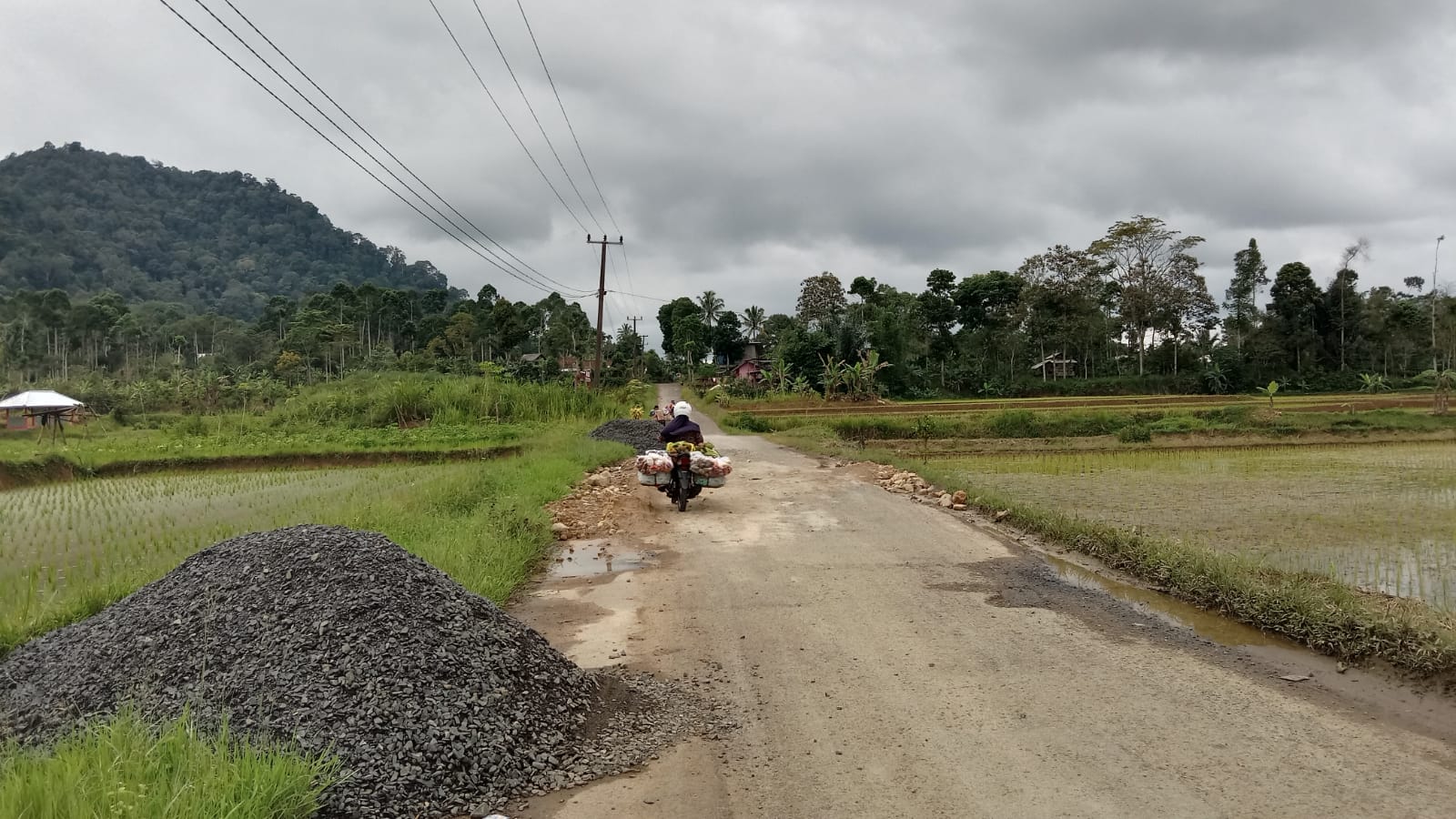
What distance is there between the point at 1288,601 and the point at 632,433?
1778 centimetres

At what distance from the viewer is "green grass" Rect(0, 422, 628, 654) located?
6.53 metres

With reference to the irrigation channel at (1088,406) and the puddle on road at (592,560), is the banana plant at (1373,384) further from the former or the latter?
the puddle on road at (592,560)

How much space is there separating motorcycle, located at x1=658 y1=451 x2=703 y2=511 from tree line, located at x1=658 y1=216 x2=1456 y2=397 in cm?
3231

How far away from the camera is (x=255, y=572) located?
465cm

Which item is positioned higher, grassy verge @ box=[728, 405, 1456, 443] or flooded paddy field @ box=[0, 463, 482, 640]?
grassy verge @ box=[728, 405, 1456, 443]

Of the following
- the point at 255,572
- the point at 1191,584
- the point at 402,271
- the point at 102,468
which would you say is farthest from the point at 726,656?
the point at 402,271

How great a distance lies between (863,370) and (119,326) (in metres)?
54.0

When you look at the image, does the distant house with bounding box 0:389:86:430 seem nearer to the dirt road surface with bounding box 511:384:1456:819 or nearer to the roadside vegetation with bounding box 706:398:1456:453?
the roadside vegetation with bounding box 706:398:1456:453

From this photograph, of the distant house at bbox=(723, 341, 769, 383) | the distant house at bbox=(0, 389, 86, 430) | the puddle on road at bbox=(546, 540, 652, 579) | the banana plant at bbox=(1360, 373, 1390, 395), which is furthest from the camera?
the distant house at bbox=(723, 341, 769, 383)

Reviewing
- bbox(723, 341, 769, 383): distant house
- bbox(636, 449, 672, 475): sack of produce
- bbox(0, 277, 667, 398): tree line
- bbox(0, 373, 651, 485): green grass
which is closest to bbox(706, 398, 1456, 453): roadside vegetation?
bbox(0, 373, 651, 485): green grass

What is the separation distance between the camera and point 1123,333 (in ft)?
180

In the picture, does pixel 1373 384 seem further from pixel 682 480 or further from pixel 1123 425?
pixel 682 480

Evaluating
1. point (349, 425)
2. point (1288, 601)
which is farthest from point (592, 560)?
point (349, 425)

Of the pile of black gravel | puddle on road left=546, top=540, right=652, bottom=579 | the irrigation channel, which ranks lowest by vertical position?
puddle on road left=546, top=540, right=652, bottom=579
